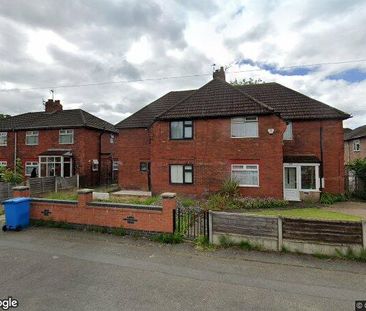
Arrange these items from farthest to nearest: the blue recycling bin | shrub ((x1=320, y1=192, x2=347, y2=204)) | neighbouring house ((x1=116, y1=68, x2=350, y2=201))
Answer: shrub ((x1=320, y1=192, x2=347, y2=204)), neighbouring house ((x1=116, y1=68, x2=350, y2=201)), the blue recycling bin

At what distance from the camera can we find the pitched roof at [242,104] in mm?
14898

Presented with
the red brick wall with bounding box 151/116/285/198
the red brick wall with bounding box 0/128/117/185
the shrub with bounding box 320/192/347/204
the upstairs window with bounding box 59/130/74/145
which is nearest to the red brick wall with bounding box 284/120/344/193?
the shrub with bounding box 320/192/347/204

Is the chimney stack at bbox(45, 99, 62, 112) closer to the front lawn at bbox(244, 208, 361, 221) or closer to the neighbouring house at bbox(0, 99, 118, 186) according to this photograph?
the neighbouring house at bbox(0, 99, 118, 186)

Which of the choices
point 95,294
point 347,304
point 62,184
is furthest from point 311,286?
point 62,184

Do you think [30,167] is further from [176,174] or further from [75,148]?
[176,174]

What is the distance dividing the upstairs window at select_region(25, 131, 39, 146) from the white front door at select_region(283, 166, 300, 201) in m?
22.5

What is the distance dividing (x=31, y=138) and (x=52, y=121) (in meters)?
2.67

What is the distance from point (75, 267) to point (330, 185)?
15.7 meters

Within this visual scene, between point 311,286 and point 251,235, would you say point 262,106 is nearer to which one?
point 251,235

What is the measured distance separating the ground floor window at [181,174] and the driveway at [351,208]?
7684mm

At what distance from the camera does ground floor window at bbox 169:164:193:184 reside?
1541 centimetres

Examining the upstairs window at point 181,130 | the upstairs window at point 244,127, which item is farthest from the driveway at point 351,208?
the upstairs window at point 181,130

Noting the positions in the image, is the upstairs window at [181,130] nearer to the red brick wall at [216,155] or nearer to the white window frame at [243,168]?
the red brick wall at [216,155]

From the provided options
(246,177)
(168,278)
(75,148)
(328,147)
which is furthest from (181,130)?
(75,148)
